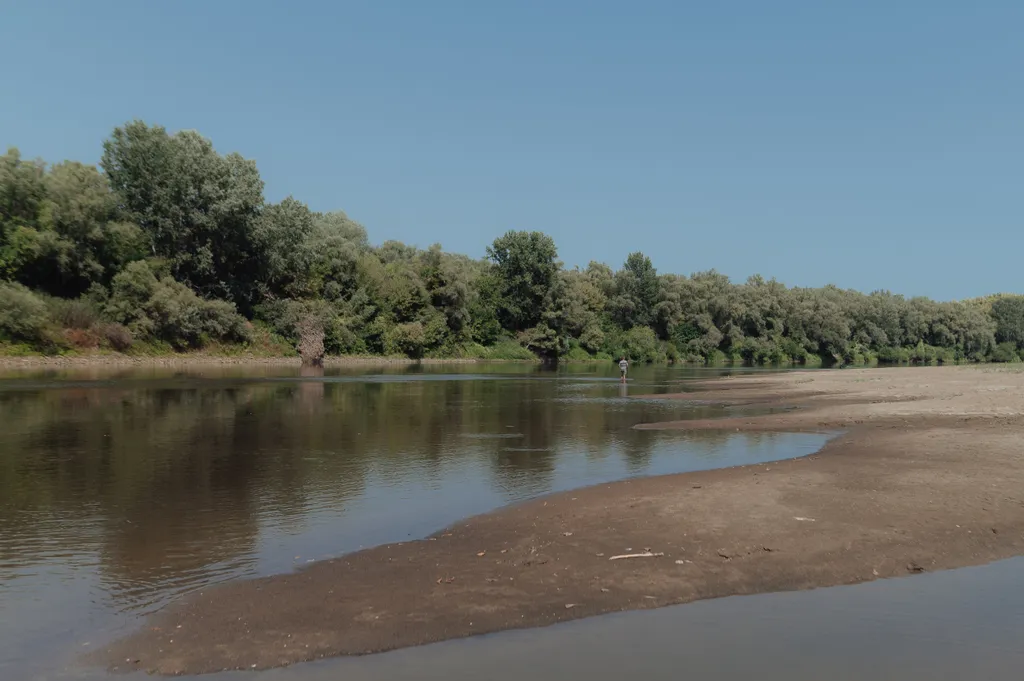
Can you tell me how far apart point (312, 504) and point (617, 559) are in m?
6.69

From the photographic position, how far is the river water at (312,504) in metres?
7.63

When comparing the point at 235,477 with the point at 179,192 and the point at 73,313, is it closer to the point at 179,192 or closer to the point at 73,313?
the point at 73,313

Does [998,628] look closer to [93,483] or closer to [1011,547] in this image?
[1011,547]

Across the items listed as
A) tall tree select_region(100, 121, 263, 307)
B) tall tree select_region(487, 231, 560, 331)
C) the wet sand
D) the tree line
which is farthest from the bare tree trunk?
the wet sand

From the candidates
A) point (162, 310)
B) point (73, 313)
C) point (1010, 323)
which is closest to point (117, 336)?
point (73, 313)

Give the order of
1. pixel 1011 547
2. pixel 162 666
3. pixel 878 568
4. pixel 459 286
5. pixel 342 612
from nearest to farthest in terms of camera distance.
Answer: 1. pixel 162 666
2. pixel 342 612
3. pixel 878 568
4. pixel 1011 547
5. pixel 459 286

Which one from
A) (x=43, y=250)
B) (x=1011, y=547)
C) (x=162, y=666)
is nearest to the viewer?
(x=162, y=666)

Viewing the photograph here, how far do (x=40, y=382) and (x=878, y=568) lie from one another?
158ft

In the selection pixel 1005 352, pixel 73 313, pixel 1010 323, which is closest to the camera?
pixel 73 313

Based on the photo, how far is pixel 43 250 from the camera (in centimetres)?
6762

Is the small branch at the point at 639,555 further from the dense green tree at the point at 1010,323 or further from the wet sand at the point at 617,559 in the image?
the dense green tree at the point at 1010,323

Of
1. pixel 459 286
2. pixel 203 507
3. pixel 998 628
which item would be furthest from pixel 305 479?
pixel 459 286

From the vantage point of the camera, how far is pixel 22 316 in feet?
199

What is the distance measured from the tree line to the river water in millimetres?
39659
